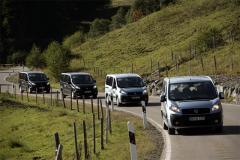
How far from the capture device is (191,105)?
61.2ft

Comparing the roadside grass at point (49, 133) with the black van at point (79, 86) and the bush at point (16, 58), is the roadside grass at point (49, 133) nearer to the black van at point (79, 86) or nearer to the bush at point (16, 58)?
the black van at point (79, 86)

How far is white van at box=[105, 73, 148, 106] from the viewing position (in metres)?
33.3

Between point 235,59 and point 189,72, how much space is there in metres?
4.11

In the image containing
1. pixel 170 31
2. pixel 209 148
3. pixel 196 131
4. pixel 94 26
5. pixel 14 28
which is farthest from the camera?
pixel 14 28

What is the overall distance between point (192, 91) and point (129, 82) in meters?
14.9

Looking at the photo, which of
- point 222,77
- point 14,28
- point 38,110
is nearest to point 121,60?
point 222,77

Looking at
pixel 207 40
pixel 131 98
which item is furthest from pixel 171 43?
pixel 131 98

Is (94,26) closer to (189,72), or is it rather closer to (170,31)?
(170,31)

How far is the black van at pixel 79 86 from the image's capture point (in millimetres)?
42694

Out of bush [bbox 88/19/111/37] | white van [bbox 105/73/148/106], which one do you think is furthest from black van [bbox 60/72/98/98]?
bush [bbox 88/19/111/37]

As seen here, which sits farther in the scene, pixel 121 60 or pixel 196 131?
pixel 121 60

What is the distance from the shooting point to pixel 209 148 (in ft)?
51.1

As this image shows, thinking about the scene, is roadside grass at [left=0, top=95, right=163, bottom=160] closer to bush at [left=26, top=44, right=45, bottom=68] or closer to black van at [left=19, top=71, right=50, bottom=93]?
black van at [left=19, top=71, right=50, bottom=93]

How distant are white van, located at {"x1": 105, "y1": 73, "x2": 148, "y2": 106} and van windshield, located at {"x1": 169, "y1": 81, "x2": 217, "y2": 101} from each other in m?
13.4
